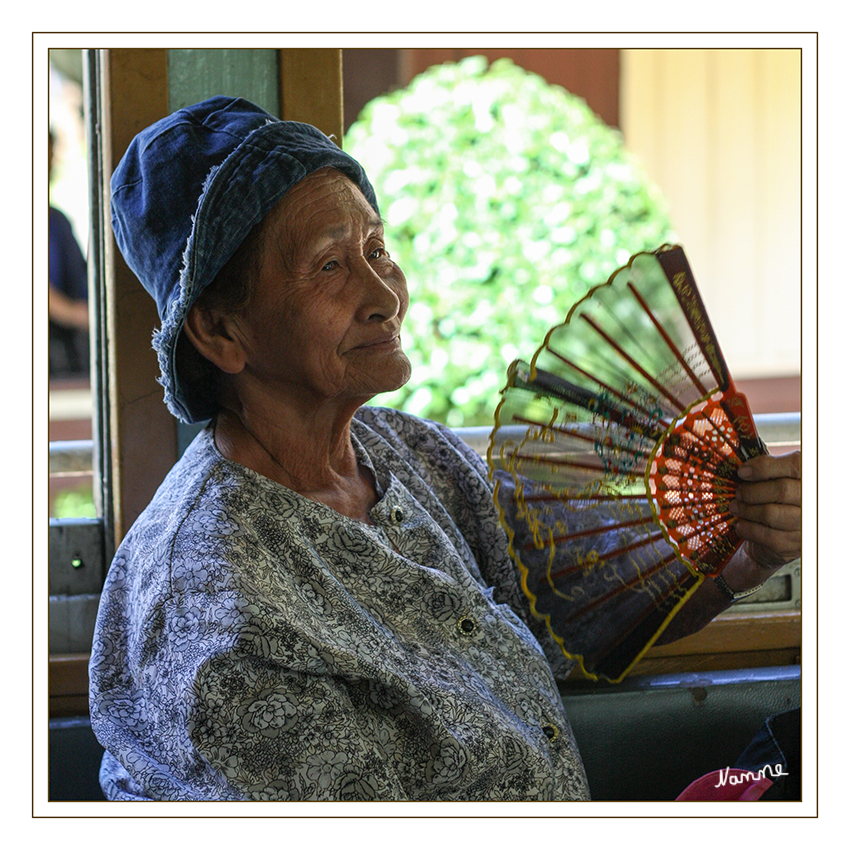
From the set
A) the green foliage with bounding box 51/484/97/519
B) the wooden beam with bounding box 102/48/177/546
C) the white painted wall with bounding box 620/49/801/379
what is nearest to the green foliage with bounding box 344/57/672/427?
the wooden beam with bounding box 102/48/177/546

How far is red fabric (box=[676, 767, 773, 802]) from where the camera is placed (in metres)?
1.18

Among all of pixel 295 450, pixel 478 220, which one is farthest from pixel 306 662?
pixel 478 220

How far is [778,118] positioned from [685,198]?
0.54 m

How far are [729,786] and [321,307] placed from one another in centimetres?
86

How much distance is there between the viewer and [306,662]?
38.1 inches

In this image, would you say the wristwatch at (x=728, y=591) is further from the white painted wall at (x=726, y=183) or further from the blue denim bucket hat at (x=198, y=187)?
the white painted wall at (x=726, y=183)

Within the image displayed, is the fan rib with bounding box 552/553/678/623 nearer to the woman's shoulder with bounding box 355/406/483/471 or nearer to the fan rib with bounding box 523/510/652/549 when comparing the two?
the fan rib with bounding box 523/510/652/549

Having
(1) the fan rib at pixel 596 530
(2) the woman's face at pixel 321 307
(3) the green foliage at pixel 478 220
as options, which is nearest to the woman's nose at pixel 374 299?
(2) the woman's face at pixel 321 307

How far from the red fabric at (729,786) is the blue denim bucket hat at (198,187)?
0.91 meters

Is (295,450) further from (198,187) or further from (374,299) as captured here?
(198,187)

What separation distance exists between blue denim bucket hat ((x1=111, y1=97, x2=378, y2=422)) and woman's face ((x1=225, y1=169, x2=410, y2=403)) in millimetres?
37
